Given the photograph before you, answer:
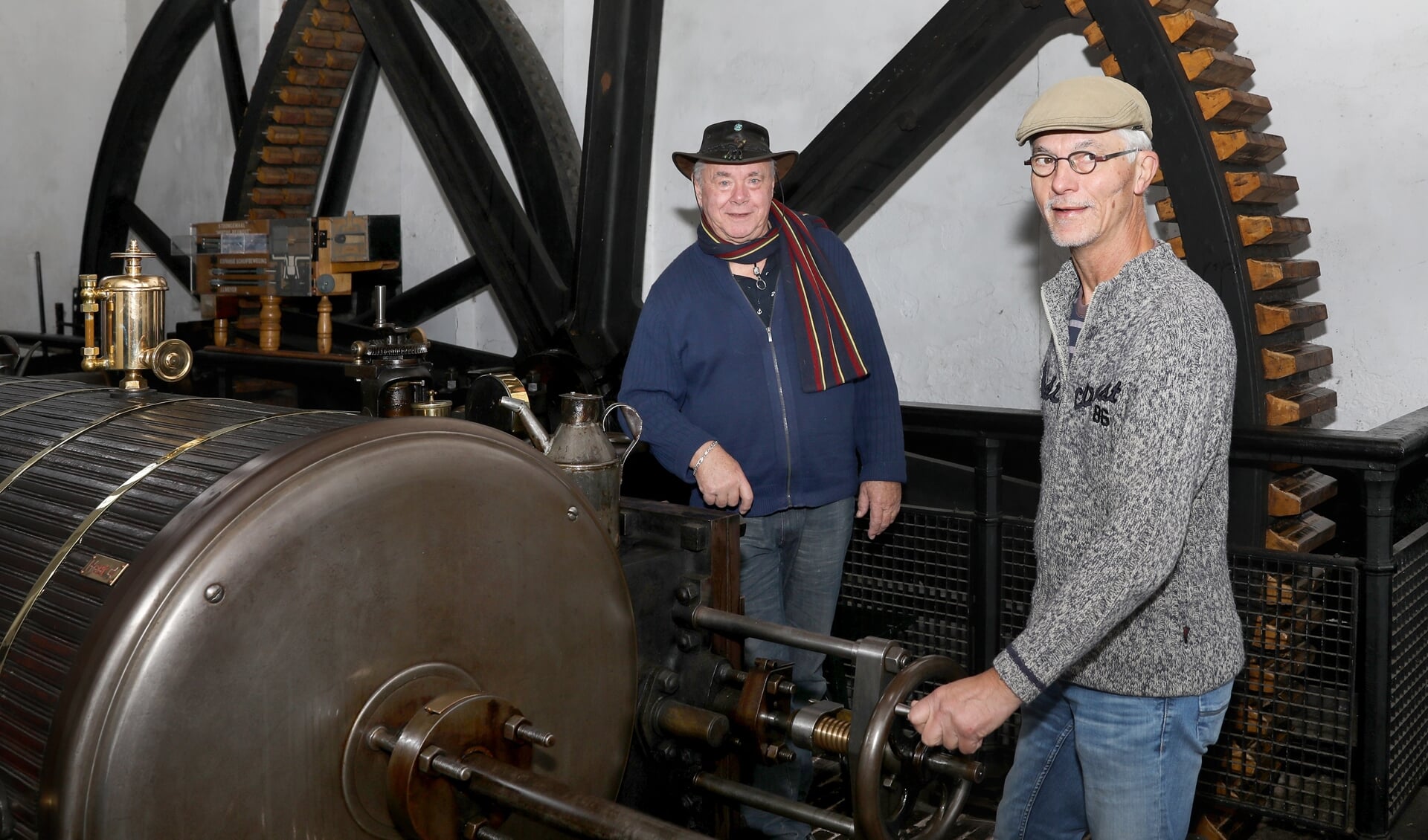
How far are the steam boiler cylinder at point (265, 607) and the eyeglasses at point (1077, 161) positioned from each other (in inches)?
26.6

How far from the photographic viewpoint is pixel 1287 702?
6.75 feet

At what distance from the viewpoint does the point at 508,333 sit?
4586 millimetres

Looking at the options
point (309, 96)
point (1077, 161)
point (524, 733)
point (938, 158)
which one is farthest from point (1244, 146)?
point (309, 96)

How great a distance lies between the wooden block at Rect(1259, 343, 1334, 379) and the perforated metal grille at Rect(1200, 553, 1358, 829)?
37cm

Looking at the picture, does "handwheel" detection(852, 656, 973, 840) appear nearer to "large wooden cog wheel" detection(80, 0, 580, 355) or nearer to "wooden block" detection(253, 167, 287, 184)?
"large wooden cog wheel" detection(80, 0, 580, 355)

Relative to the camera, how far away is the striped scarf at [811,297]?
85.4 inches

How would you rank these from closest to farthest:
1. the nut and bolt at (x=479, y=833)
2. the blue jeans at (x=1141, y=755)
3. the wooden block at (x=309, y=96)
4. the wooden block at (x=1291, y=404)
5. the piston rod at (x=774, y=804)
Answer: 1. the nut and bolt at (x=479, y=833)
2. the blue jeans at (x=1141, y=755)
3. the piston rod at (x=774, y=804)
4. the wooden block at (x=1291, y=404)
5. the wooden block at (x=309, y=96)

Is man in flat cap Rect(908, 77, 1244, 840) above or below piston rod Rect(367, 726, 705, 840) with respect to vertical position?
above

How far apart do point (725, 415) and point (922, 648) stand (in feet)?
2.21

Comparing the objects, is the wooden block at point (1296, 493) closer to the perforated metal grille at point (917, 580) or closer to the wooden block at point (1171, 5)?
the perforated metal grille at point (917, 580)

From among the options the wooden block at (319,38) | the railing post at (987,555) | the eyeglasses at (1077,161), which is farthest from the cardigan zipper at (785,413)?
the wooden block at (319,38)

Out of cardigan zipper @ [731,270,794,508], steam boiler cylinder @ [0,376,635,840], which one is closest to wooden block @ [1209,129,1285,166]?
cardigan zipper @ [731,270,794,508]

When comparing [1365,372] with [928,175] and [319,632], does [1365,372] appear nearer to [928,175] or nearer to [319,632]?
[928,175]

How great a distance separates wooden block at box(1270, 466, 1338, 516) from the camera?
2.19m
